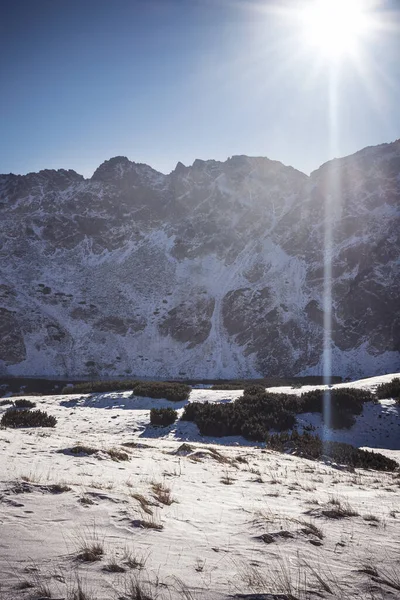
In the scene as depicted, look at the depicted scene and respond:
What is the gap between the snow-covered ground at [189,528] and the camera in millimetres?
2979

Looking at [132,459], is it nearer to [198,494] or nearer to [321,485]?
[198,494]

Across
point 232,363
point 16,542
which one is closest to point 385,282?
point 232,363

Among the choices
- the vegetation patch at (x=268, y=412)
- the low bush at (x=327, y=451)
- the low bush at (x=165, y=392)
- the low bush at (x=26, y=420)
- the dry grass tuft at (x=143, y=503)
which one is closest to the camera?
the dry grass tuft at (x=143, y=503)

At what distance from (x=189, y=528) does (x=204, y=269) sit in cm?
7007

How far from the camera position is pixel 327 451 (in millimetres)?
11891

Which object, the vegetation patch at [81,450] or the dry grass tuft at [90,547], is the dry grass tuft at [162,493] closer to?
the dry grass tuft at [90,547]

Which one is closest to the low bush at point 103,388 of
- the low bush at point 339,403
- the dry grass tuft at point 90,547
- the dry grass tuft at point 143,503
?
the low bush at point 339,403

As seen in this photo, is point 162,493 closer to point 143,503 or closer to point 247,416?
point 143,503

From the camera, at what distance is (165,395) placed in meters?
20.9

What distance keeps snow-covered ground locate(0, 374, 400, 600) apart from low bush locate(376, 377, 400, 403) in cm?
952

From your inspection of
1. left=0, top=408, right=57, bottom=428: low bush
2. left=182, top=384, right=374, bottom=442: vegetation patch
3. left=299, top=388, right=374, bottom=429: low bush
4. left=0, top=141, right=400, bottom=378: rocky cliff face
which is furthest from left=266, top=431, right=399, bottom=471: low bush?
left=0, top=141, right=400, bottom=378: rocky cliff face

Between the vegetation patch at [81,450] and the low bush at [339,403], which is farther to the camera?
the low bush at [339,403]

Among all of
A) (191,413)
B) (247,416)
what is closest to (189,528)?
(247,416)

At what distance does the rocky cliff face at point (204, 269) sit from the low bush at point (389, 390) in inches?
1191
